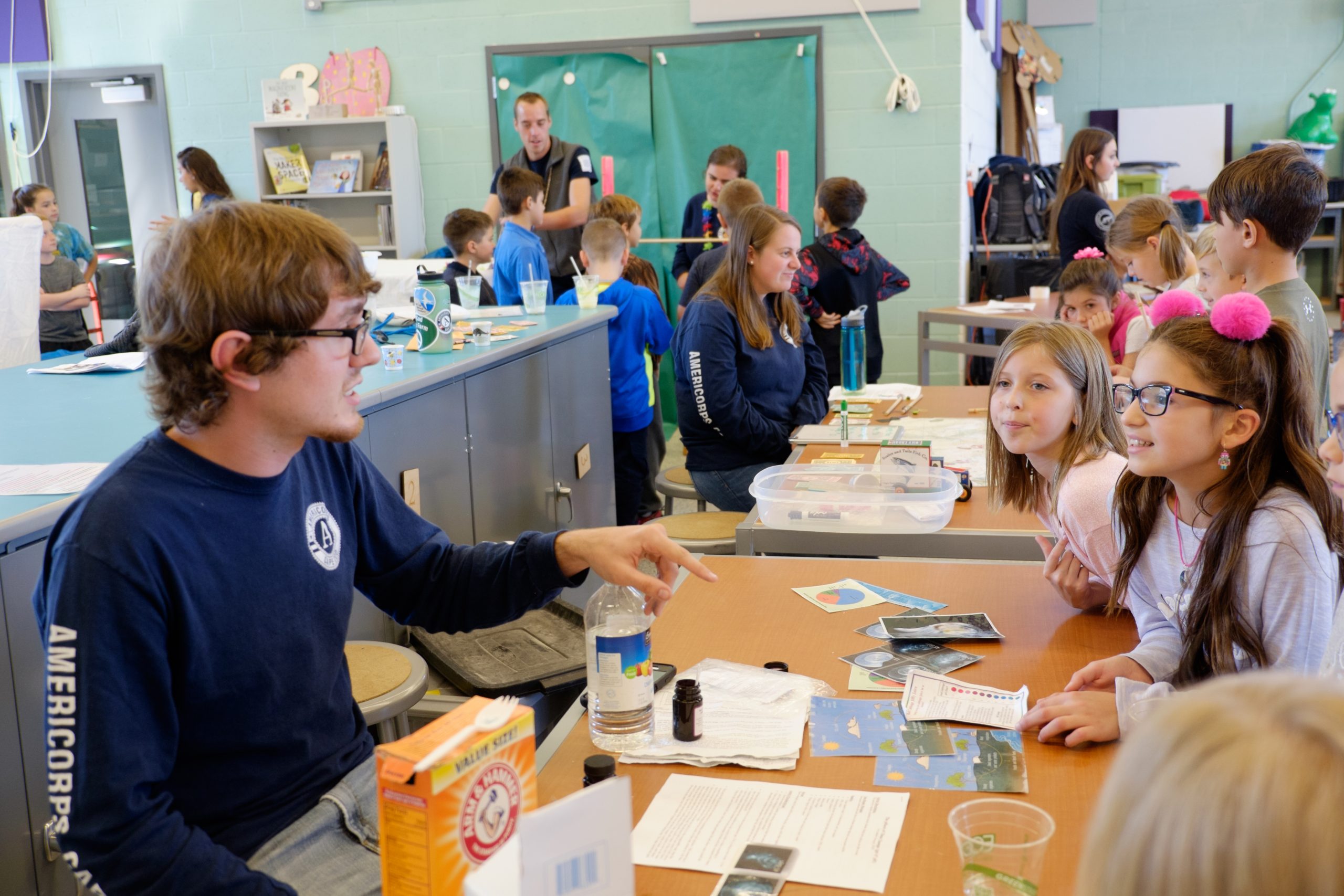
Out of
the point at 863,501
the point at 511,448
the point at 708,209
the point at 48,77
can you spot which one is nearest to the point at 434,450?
the point at 511,448

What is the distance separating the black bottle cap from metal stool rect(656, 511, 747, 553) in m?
1.74

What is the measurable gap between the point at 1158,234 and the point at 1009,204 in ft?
9.78

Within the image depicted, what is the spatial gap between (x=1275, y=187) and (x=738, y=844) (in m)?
2.09

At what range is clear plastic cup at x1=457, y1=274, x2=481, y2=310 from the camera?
379cm

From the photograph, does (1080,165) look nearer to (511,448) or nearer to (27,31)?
(511,448)

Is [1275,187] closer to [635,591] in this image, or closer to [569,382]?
[635,591]

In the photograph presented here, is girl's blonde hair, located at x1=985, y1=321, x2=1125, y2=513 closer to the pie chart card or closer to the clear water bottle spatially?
the pie chart card

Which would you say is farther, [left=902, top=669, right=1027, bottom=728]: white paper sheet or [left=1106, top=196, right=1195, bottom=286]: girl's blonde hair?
[left=1106, top=196, right=1195, bottom=286]: girl's blonde hair

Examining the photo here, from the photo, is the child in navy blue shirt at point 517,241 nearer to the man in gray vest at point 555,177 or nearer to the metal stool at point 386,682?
the man in gray vest at point 555,177

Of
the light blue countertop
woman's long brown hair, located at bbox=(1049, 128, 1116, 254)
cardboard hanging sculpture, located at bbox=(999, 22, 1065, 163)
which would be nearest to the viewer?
the light blue countertop

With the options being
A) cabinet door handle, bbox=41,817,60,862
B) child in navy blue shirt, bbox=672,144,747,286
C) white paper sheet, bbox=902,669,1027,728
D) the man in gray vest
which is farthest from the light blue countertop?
child in navy blue shirt, bbox=672,144,747,286

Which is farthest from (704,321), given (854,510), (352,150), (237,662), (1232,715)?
(352,150)

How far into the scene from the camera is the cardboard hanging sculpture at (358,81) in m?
6.49

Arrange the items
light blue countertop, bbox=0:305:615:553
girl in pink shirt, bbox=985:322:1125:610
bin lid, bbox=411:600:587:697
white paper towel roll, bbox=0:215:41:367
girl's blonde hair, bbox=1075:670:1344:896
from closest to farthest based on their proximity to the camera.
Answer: girl's blonde hair, bbox=1075:670:1344:896
light blue countertop, bbox=0:305:615:553
girl in pink shirt, bbox=985:322:1125:610
bin lid, bbox=411:600:587:697
white paper towel roll, bbox=0:215:41:367
